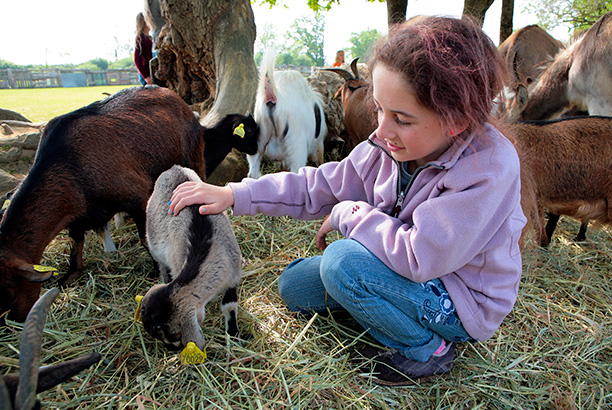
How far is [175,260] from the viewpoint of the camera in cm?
268

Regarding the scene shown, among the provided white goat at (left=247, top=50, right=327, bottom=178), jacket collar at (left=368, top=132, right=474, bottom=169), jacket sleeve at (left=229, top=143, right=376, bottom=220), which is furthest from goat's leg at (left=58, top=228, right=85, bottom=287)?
jacket collar at (left=368, top=132, right=474, bottom=169)

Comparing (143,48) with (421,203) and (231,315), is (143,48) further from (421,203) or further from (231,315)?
(421,203)

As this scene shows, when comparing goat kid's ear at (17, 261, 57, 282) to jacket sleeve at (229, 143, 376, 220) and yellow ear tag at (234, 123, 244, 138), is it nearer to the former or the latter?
jacket sleeve at (229, 143, 376, 220)

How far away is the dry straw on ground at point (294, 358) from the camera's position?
2.04 metres

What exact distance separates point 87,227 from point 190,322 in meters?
1.70

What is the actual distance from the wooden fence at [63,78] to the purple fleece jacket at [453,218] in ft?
130

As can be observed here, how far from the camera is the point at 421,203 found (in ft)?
6.23

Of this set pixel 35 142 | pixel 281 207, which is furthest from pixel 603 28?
pixel 35 142

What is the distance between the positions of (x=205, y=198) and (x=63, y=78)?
160ft

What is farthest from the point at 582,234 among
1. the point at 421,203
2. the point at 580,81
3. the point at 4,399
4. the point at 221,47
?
the point at 221,47

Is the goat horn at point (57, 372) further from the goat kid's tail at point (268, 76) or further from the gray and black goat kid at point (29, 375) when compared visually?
the goat kid's tail at point (268, 76)

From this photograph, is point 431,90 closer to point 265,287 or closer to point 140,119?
point 265,287

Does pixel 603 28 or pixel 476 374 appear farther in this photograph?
pixel 603 28

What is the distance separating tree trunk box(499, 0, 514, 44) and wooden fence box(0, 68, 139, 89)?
33.5 meters
